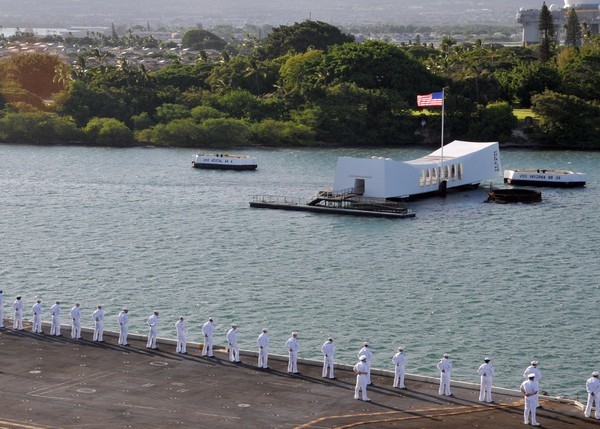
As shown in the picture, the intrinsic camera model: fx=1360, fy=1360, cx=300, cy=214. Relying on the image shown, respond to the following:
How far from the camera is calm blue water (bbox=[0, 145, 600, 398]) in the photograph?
225 feet

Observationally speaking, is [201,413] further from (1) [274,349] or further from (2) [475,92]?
(2) [475,92]

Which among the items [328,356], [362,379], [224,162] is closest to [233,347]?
[328,356]

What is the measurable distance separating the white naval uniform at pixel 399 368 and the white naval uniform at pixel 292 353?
3.97m

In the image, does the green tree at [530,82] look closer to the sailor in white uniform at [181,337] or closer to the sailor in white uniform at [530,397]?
the sailor in white uniform at [181,337]

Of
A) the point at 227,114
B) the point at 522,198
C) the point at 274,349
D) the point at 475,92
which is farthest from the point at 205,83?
the point at 274,349

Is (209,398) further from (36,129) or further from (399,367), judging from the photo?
(36,129)

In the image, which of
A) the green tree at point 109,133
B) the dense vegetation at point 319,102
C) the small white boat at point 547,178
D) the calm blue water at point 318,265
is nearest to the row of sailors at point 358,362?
the calm blue water at point 318,265

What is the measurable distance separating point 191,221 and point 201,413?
61895 mm

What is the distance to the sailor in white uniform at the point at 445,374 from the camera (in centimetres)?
4947

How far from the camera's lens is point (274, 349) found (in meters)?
64.9

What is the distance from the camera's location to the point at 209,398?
161 ft

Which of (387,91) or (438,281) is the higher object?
(387,91)

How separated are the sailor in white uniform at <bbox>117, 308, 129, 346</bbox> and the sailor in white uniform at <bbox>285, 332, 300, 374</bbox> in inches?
308

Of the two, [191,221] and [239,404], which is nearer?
[239,404]
